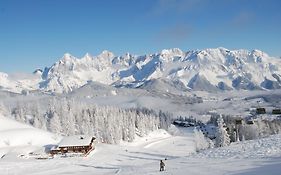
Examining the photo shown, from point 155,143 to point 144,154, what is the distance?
61.5 meters

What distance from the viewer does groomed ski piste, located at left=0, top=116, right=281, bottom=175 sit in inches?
1860

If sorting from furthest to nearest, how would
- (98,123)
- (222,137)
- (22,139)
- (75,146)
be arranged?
(98,123), (22,139), (75,146), (222,137)

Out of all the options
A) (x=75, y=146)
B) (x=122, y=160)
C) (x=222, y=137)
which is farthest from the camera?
(x=75, y=146)

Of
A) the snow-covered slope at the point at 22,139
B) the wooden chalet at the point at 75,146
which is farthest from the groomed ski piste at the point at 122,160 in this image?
the wooden chalet at the point at 75,146

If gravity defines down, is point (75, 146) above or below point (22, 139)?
below

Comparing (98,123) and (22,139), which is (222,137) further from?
(98,123)

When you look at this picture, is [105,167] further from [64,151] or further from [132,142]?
[132,142]

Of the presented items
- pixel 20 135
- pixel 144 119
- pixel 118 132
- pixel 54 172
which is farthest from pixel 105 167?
pixel 144 119

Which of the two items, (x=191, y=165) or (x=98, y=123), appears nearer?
(x=191, y=165)

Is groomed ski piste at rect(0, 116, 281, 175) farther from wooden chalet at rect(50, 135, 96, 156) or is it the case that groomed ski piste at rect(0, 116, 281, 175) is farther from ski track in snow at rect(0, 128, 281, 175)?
wooden chalet at rect(50, 135, 96, 156)

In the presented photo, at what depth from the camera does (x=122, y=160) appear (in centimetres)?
8688

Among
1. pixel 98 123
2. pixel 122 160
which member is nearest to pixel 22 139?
pixel 98 123

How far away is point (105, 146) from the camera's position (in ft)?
375

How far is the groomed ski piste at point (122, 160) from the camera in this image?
4725 centimetres
